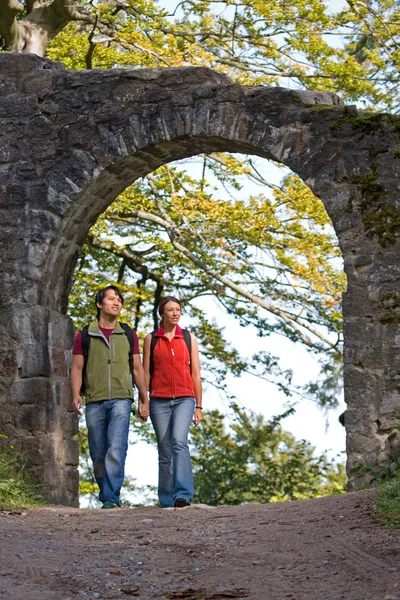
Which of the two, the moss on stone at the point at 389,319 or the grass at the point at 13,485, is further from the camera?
the moss on stone at the point at 389,319

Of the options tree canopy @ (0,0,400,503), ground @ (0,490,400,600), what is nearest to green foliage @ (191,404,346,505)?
tree canopy @ (0,0,400,503)

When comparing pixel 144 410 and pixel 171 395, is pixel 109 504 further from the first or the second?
pixel 171 395

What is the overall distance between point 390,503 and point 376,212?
264cm

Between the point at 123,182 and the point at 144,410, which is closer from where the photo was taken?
the point at 144,410

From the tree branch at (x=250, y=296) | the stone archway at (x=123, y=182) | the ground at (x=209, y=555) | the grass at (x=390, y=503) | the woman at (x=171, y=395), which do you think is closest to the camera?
the ground at (x=209, y=555)

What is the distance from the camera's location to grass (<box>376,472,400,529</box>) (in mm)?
4918

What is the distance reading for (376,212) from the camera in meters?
7.23

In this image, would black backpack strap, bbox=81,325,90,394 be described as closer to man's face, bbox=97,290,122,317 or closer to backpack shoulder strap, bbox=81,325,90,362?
backpack shoulder strap, bbox=81,325,90,362

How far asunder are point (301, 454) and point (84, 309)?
10.7 ft

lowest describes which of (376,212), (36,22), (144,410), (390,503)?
(390,503)

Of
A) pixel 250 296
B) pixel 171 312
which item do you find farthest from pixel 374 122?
pixel 250 296

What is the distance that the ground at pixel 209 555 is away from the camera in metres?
3.92

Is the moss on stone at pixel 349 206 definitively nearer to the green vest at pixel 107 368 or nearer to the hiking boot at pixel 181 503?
the green vest at pixel 107 368

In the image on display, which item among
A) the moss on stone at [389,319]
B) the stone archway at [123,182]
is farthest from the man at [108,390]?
the moss on stone at [389,319]
